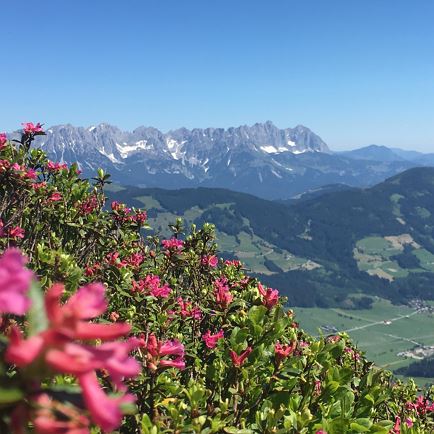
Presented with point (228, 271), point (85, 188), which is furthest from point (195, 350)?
point (85, 188)

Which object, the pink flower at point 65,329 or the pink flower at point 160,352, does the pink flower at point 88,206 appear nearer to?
the pink flower at point 160,352

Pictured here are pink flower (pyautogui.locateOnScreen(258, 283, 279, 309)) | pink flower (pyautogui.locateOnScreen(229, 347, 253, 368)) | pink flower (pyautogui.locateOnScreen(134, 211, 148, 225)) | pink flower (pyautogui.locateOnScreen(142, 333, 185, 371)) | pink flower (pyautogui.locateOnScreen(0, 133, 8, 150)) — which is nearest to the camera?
pink flower (pyautogui.locateOnScreen(142, 333, 185, 371))

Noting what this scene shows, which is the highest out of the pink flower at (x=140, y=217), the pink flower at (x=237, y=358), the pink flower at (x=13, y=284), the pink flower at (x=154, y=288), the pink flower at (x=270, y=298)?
the pink flower at (x=13, y=284)

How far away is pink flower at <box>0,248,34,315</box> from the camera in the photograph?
148 centimetres

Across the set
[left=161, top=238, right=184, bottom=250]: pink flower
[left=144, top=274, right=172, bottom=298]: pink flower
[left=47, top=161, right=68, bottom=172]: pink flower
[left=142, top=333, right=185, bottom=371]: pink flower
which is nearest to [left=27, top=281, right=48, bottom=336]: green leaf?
[left=142, top=333, right=185, bottom=371]: pink flower

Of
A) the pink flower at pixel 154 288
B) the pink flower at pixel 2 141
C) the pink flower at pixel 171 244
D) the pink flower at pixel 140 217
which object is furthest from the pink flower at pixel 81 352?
the pink flower at pixel 140 217

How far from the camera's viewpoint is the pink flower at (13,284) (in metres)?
1.48

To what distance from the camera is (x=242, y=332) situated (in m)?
5.63

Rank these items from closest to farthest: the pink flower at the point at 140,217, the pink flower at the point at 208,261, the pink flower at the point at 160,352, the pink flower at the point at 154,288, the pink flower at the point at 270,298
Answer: the pink flower at the point at 160,352, the pink flower at the point at 270,298, the pink flower at the point at 154,288, the pink flower at the point at 208,261, the pink flower at the point at 140,217

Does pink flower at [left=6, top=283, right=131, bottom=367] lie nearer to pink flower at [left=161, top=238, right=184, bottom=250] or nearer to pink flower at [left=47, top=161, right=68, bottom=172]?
pink flower at [left=161, top=238, right=184, bottom=250]

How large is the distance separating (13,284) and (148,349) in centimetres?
329

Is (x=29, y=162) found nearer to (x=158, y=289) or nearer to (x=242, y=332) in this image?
(x=158, y=289)

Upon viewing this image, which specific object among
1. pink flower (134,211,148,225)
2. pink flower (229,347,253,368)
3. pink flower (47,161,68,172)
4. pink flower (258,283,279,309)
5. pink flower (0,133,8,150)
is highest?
pink flower (0,133,8,150)

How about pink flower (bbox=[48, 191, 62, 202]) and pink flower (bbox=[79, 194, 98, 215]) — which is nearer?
pink flower (bbox=[48, 191, 62, 202])
